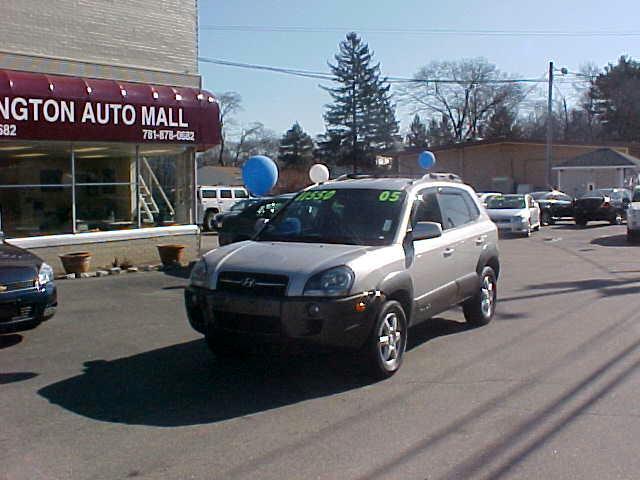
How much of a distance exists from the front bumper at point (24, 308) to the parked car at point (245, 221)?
22.9ft

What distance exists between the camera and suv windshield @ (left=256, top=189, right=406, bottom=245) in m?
7.78

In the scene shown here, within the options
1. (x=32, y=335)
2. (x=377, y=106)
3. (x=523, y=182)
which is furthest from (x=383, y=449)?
(x=377, y=106)

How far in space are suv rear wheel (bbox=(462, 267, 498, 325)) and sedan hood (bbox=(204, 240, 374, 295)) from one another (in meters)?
2.80

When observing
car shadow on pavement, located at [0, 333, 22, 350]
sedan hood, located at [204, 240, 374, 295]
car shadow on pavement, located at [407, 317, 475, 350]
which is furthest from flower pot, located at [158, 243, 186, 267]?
sedan hood, located at [204, 240, 374, 295]

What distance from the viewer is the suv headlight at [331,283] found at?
6.72 metres

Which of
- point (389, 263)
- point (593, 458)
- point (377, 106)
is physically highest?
point (377, 106)

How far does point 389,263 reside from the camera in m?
7.34

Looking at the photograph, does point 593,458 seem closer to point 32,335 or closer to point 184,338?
point 184,338

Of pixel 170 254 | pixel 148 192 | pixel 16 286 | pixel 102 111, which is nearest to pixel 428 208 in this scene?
pixel 16 286

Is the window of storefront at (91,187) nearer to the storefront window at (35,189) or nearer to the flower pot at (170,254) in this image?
the storefront window at (35,189)

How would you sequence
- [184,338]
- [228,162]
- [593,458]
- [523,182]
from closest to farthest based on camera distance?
1. [593,458]
2. [184,338]
3. [523,182]
4. [228,162]

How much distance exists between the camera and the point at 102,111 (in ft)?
50.9

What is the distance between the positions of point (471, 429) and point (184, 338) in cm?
429

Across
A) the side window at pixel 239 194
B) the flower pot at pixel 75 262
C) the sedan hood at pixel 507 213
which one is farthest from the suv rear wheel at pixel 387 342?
the side window at pixel 239 194
